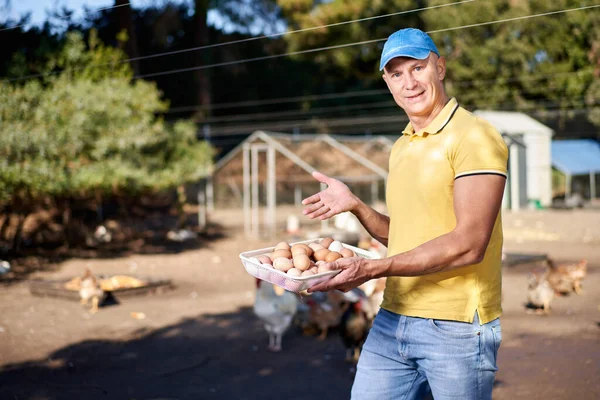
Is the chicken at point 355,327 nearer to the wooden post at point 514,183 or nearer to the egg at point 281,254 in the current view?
the egg at point 281,254

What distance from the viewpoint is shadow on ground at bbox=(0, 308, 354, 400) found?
5941 millimetres

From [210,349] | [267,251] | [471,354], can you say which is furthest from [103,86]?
[471,354]

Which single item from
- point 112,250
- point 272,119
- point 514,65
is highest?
point 514,65

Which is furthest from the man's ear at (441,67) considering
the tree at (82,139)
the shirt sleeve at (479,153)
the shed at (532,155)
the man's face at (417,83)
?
the shed at (532,155)

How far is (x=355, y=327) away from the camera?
664cm

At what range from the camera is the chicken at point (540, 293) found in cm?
912

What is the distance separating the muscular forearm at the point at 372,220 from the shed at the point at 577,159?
30.5m

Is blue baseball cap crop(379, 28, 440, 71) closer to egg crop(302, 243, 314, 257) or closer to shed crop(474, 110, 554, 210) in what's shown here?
egg crop(302, 243, 314, 257)

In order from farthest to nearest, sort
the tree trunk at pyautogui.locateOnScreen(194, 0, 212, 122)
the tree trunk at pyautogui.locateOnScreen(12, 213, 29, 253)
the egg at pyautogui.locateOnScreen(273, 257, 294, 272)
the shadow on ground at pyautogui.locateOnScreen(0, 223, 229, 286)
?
the tree trunk at pyautogui.locateOnScreen(194, 0, 212, 122) < the tree trunk at pyautogui.locateOnScreen(12, 213, 29, 253) < the shadow on ground at pyautogui.locateOnScreen(0, 223, 229, 286) < the egg at pyautogui.locateOnScreen(273, 257, 294, 272)

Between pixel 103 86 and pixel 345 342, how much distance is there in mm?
10917

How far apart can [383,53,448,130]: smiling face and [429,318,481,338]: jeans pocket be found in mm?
801

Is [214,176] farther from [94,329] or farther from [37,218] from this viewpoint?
[94,329]

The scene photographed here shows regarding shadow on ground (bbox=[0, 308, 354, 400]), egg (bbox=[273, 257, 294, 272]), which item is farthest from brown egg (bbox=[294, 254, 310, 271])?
shadow on ground (bbox=[0, 308, 354, 400])

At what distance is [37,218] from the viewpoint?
63.2ft
